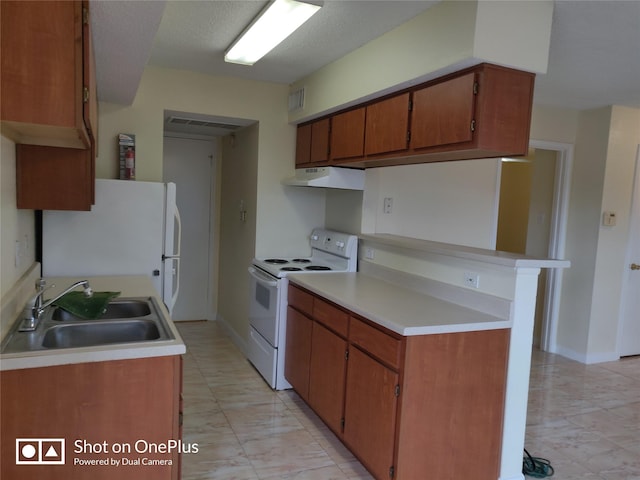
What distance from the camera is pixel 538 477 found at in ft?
8.46

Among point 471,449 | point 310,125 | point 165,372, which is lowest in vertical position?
point 471,449

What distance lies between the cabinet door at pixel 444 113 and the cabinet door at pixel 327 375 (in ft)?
3.99

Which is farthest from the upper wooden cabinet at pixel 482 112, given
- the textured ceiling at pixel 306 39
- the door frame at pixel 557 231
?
the door frame at pixel 557 231

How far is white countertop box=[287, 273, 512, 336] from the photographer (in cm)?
222

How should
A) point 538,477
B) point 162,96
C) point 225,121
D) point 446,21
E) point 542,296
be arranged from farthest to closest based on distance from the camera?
point 542,296 → point 225,121 → point 162,96 → point 538,477 → point 446,21

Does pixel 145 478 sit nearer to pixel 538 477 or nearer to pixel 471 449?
pixel 471 449

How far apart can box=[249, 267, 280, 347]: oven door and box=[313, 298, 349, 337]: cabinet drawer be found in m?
0.56

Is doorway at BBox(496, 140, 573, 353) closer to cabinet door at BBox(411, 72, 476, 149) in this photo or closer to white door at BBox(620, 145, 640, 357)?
white door at BBox(620, 145, 640, 357)

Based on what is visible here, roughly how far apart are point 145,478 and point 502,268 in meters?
1.84

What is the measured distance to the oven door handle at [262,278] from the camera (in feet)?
11.7

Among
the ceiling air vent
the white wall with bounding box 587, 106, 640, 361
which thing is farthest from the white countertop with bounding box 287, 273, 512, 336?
the white wall with bounding box 587, 106, 640, 361

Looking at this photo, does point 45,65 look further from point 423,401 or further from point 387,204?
point 387,204

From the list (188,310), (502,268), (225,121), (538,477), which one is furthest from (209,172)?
(538,477)
